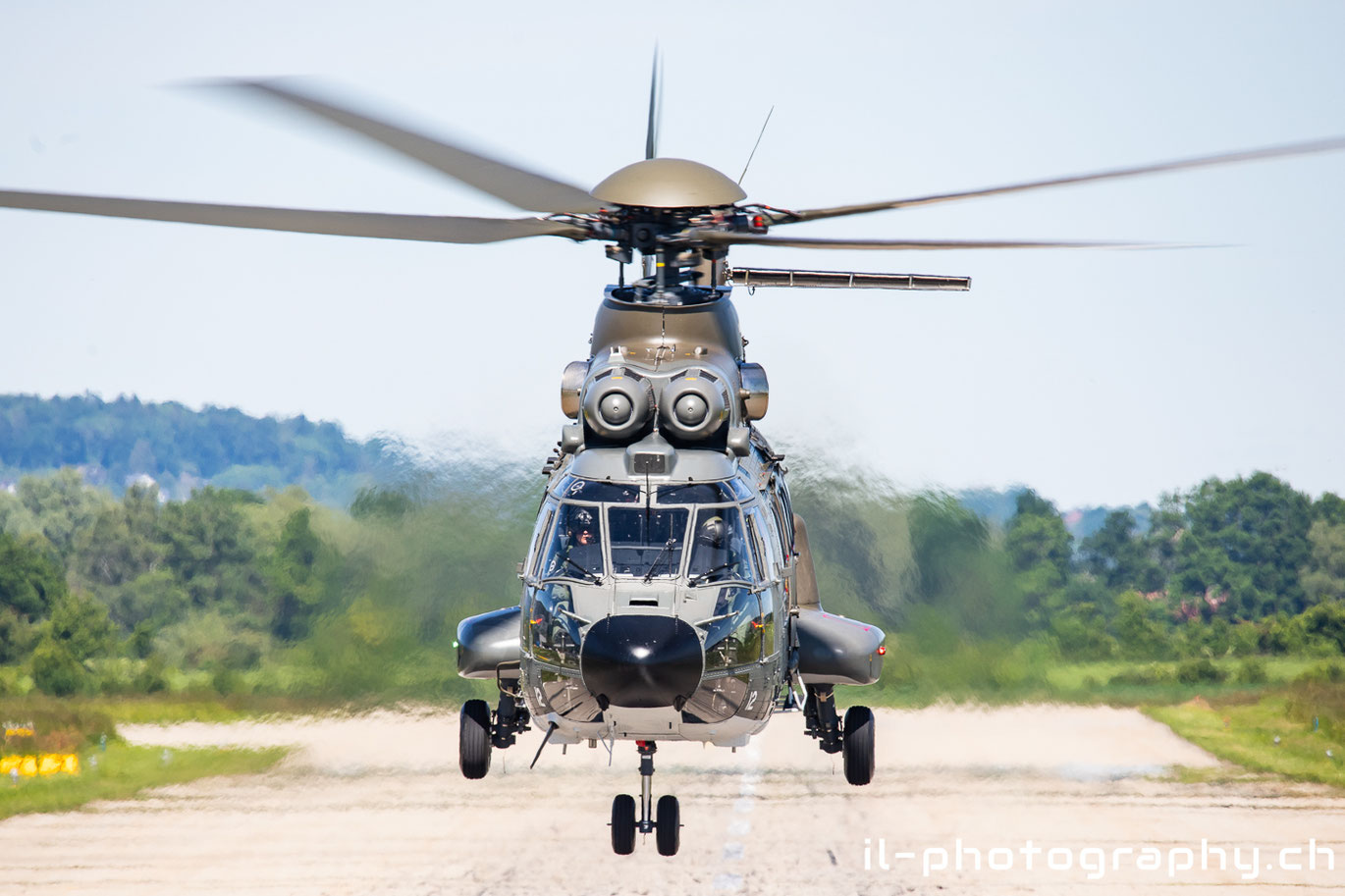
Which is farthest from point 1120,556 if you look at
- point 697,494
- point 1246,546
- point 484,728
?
point 697,494

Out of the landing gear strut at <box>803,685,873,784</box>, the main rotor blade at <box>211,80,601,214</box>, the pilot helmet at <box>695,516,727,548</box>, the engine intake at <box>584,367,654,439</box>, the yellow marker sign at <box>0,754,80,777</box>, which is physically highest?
the main rotor blade at <box>211,80,601,214</box>

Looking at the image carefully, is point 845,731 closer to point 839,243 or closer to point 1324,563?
point 839,243

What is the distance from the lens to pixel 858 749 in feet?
50.2

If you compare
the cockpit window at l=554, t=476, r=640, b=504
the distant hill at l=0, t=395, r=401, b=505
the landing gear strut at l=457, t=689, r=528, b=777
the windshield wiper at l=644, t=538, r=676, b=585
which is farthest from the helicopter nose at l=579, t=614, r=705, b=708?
the distant hill at l=0, t=395, r=401, b=505

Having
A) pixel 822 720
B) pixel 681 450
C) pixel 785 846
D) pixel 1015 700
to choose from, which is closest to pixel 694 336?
pixel 681 450

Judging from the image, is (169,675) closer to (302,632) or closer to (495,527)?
(302,632)

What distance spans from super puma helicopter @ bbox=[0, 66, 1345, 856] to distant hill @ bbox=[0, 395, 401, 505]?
889 inches

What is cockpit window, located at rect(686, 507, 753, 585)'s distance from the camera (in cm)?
1273

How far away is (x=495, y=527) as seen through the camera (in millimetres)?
25266

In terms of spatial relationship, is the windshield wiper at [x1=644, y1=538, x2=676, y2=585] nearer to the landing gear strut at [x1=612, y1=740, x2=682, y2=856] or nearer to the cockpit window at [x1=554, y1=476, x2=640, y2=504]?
the cockpit window at [x1=554, y1=476, x2=640, y2=504]

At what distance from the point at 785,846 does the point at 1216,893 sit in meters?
5.75

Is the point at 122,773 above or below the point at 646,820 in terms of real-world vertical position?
below

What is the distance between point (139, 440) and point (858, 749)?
34.8 metres
